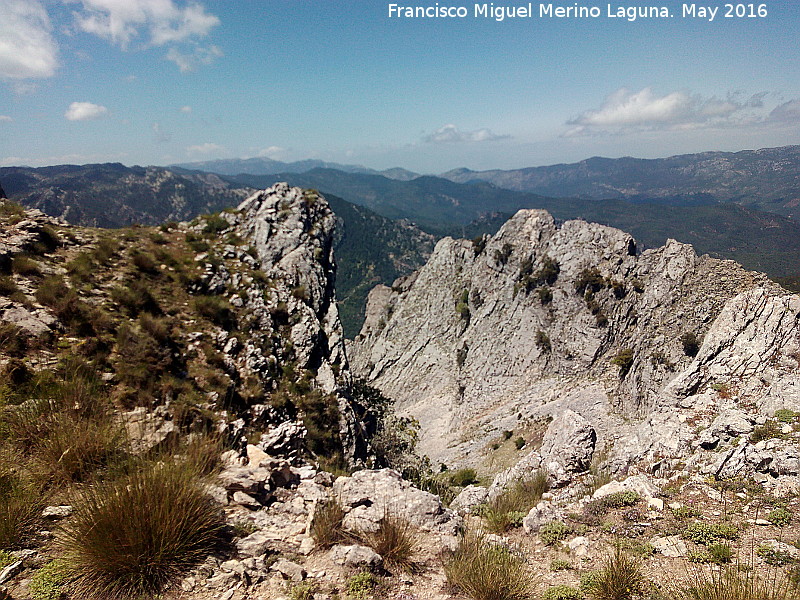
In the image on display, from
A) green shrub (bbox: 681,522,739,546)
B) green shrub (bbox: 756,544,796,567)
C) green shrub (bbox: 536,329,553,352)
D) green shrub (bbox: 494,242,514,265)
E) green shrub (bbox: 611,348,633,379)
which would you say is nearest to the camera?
green shrub (bbox: 756,544,796,567)

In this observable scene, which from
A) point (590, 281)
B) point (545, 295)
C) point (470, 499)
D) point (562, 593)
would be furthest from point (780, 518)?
point (545, 295)

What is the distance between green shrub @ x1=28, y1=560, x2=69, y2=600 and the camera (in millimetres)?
3696

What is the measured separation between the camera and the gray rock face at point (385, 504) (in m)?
6.72

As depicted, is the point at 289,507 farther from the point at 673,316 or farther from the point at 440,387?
the point at 440,387

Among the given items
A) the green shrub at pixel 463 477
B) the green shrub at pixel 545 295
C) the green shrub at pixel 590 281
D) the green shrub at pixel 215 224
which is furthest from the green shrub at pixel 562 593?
the green shrub at pixel 545 295

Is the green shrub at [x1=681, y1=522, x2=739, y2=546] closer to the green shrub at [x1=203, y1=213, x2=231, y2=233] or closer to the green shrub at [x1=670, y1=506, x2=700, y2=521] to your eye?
the green shrub at [x1=670, y1=506, x2=700, y2=521]

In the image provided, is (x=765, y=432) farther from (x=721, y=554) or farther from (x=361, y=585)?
(x=361, y=585)

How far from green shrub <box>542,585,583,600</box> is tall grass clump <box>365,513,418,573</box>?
6.05 feet

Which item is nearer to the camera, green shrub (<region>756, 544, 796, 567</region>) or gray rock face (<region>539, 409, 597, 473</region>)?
green shrub (<region>756, 544, 796, 567</region>)

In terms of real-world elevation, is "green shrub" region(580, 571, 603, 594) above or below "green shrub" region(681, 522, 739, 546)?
above

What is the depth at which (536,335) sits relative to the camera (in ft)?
141

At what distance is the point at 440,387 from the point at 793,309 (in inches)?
1389

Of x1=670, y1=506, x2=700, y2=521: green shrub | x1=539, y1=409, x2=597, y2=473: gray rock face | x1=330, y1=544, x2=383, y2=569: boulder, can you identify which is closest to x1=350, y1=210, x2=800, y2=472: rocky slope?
x1=539, y1=409, x2=597, y2=473: gray rock face

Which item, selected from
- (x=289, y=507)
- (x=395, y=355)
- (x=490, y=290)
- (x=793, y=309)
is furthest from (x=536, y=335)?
(x=289, y=507)
